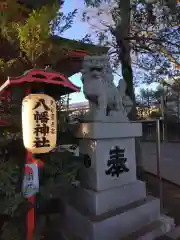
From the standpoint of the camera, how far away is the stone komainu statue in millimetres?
3525

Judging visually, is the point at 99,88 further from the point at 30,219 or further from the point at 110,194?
the point at 30,219

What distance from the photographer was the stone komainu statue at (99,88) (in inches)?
139

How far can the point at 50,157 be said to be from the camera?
10.5ft

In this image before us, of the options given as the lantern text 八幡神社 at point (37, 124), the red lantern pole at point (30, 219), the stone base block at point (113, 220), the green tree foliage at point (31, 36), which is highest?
the green tree foliage at point (31, 36)

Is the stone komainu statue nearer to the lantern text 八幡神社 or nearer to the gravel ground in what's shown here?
the lantern text 八幡神社

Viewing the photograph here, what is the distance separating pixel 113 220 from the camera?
10.7 ft

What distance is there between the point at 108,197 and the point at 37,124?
1.57 m

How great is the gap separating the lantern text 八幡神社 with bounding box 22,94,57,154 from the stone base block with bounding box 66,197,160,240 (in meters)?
1.29

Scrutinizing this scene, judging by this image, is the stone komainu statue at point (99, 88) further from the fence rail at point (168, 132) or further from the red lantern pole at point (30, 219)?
the fence rail at point (168, 132)

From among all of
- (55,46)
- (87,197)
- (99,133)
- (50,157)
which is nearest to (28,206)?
(50,157)

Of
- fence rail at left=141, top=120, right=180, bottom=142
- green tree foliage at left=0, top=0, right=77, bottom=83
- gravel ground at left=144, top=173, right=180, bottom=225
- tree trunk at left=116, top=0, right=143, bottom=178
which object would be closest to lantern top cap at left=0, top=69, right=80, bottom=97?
green tree foliage at left=0, top=0, right=77, bottom=83

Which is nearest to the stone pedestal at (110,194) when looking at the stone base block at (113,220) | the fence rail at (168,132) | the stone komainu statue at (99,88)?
the stone base block at (113,220)

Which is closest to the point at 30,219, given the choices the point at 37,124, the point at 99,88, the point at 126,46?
the point at 37,124

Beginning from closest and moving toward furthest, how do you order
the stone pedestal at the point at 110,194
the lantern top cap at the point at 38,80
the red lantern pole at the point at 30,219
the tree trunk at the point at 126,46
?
1. the lantern top cap at the point at 38,80
2. the red lantern pole at the point at 30,219
3. the stone pedestal at the point at 110,194
4. the tree trunk at the point at 126,46
